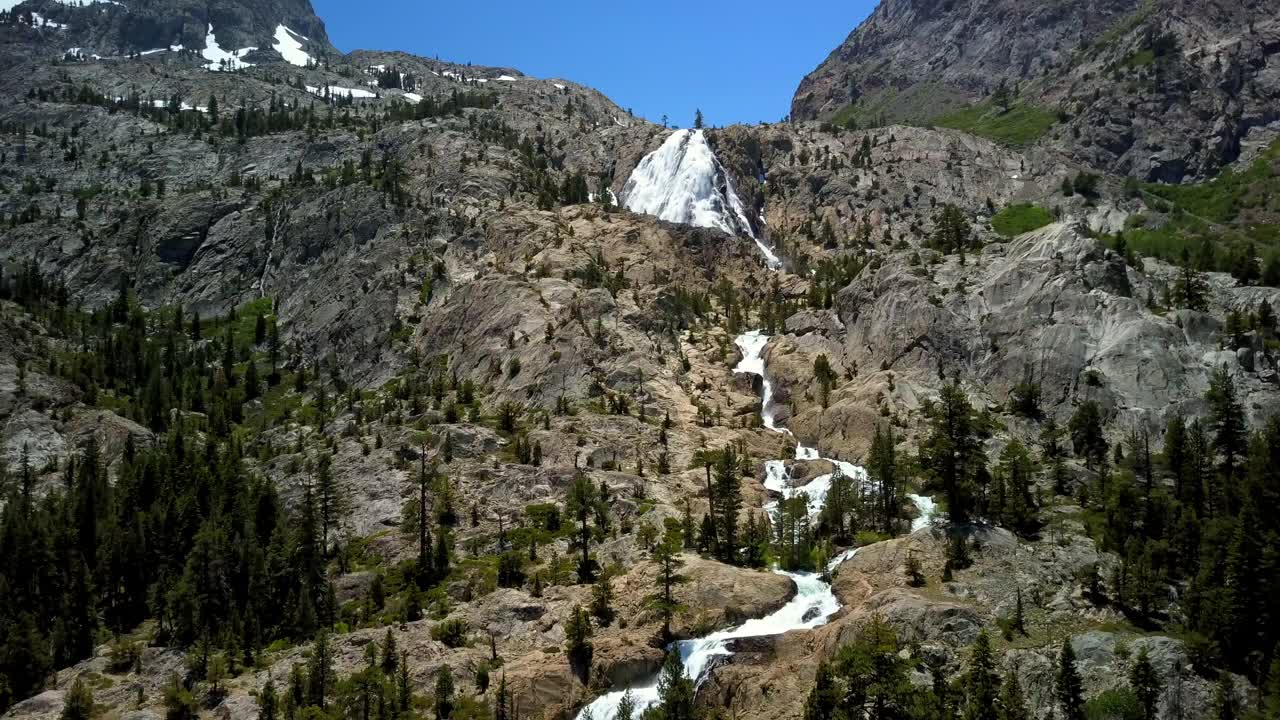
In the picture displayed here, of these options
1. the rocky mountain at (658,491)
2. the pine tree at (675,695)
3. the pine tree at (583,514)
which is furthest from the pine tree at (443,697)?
the pine tree at (583,514)

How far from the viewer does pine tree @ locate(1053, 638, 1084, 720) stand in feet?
246

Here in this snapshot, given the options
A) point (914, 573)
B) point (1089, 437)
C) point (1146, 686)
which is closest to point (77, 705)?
point (914, 573)

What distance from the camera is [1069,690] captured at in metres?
75.2

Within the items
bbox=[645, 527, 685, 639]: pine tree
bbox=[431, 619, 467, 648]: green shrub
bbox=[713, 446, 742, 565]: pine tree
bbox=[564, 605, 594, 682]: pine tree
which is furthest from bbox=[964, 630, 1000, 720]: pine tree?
bbox=[431, 619, 467, 648]: green shrub

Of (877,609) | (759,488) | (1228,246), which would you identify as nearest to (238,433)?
(759,488)

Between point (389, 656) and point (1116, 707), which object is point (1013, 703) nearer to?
point (1116, 707)

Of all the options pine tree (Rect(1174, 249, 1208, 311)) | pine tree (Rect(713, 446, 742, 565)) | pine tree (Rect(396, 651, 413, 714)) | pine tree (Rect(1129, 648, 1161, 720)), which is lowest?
pine tree (Rect(396, 651, 413, 714))

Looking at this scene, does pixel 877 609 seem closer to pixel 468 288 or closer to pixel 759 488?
pixel 759 488

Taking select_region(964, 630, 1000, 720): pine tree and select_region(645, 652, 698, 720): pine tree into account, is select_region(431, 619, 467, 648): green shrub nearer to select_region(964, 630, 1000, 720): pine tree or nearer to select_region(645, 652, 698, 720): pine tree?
select_region(645, 652, 698, 720): pine tree

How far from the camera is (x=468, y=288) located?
170 meters

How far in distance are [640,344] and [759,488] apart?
36.6 m

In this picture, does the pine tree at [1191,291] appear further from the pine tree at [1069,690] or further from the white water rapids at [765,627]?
the pine tree at [1069,690]

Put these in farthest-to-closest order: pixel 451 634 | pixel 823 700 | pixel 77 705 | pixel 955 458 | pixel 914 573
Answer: pixel 955 458, pixel 451 634, pixel 914 573, pixel 77 705, pixel 823 700

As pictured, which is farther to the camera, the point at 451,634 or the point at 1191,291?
the point at 1191,291
